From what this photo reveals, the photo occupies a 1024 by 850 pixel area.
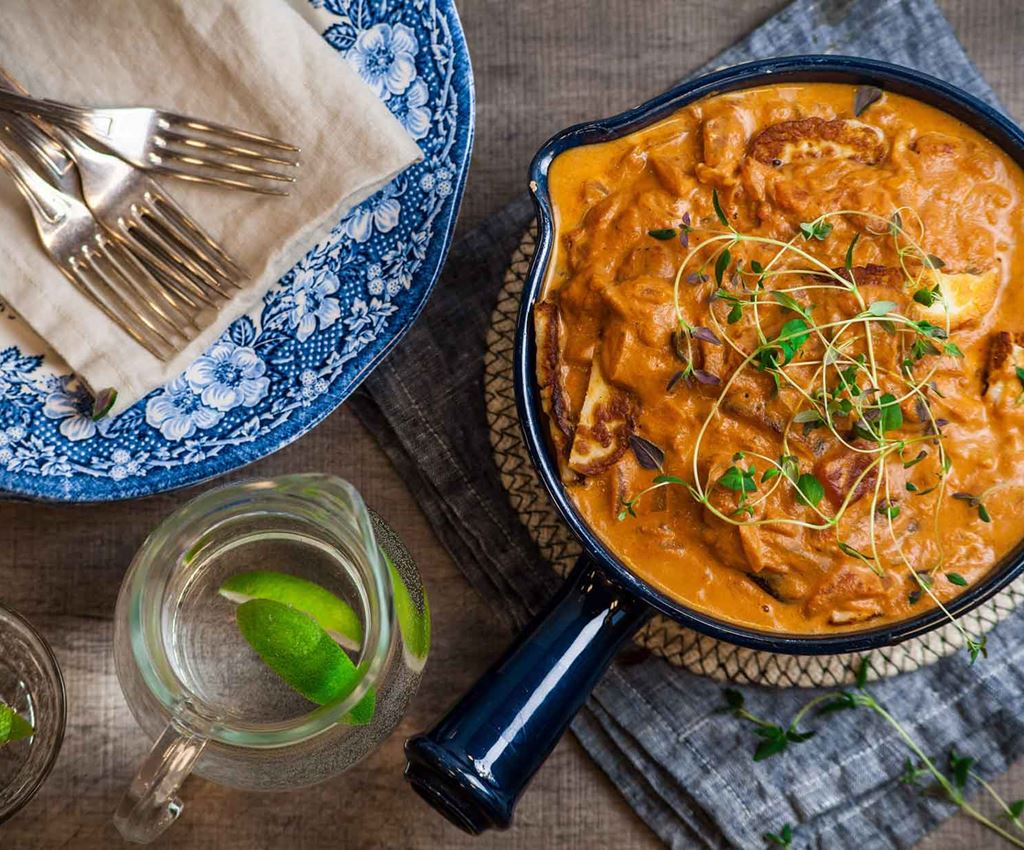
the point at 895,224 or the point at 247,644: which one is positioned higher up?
the point at 895,224

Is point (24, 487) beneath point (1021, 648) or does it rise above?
beneath

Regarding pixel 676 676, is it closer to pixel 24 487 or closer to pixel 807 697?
pixel 807 697

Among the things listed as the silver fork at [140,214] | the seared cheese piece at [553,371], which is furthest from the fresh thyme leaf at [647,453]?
the silver fork at [140,214]

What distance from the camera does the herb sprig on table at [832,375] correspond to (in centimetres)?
167

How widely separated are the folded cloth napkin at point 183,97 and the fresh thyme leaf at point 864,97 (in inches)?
34.7

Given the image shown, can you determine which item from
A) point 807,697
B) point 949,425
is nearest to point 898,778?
point 807,697

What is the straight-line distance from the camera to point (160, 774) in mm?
1824

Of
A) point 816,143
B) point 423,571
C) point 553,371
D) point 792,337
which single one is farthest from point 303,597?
point 816,143

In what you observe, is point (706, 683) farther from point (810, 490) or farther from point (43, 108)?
point (43, 108)

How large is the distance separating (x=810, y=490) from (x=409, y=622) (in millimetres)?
788

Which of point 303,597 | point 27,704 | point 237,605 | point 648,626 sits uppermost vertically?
point 648,626

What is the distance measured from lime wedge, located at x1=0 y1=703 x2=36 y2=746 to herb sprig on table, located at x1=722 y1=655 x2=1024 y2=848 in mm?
1440

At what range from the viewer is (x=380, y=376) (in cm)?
221

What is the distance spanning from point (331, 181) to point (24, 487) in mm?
823
